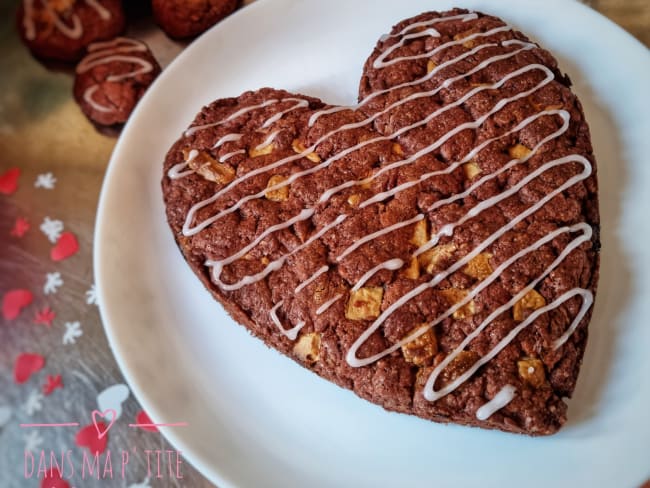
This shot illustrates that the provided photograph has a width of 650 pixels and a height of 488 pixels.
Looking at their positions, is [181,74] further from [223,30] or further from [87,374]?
[87,374]

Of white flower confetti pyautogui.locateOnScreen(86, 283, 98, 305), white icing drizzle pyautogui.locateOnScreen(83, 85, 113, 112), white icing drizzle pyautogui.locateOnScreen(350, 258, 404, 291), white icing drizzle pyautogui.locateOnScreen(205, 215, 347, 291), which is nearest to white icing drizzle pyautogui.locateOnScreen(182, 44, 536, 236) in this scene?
white icing drizzle pyautogui.locateOnScreen(205, 215, 347, 291)

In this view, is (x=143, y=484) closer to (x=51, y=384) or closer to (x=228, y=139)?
(x=51, y=384)

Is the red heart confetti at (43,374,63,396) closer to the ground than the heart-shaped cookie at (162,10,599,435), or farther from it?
closer to the ground

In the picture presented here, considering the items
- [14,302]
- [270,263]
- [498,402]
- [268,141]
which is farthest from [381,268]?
[14,302]

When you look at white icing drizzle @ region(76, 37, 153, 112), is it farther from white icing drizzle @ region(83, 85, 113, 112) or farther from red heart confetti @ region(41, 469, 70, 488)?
red heart confetti @ region(41, 469, 70, 488)

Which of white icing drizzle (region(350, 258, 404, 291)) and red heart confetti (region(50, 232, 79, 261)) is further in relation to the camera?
red heart confetti (region(50, 232, 79, 261))

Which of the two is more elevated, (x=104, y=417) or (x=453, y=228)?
(x=453, y=228)

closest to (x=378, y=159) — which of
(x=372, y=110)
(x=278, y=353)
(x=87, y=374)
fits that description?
(x=372, y=110)
